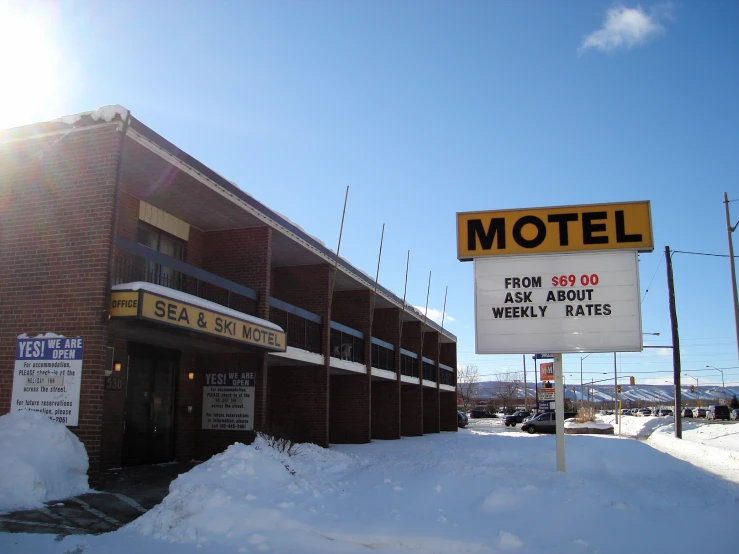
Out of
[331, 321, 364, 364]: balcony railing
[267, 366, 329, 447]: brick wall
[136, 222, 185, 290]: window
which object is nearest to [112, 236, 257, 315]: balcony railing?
[136, 222, 185, 290]: window

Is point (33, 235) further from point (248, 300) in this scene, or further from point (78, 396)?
point (248, 300)

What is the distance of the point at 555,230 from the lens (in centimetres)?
1218

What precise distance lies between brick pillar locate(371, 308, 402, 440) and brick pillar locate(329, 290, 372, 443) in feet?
14.7

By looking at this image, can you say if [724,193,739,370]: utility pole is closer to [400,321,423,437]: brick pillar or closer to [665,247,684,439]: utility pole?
[665,247,684,439]: utility pole

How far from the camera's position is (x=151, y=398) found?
16.0 m

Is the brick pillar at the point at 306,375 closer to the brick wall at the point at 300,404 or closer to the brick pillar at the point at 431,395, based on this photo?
the brick wall at the point at 300,404

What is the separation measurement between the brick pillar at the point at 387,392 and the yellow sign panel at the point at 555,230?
1936 cm

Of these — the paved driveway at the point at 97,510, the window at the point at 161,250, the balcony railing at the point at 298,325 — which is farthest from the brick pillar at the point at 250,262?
the paved driveway at the point at 97,510

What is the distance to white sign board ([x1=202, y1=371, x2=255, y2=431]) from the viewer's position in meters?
17.1

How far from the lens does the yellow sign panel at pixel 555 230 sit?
1181 centimetres

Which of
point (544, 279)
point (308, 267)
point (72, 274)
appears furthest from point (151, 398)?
point (544, 279)

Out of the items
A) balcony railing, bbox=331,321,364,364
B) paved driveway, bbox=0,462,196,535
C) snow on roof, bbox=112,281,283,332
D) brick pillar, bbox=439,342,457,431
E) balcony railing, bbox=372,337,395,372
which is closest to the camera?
paved driveway, bbox=0,462,196,535

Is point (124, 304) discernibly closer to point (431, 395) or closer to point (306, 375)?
point (306, 375)

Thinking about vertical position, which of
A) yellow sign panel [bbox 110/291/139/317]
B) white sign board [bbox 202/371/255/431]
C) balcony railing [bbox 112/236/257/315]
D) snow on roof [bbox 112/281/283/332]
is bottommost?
white sign board [bbox 202/371/255/431]
